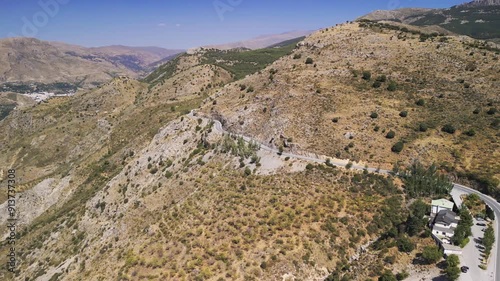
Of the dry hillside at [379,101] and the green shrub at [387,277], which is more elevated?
the dry hillside at [379,101]

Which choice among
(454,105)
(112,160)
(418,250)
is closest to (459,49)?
(454,105)

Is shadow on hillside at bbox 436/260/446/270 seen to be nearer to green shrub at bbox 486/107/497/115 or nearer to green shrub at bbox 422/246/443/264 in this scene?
green shrub at bbox 422/246/443/264

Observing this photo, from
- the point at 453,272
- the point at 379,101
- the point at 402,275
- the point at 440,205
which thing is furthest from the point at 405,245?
the point at 379,101

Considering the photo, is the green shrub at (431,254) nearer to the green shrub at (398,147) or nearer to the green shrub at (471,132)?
the green shrub at (398,147)

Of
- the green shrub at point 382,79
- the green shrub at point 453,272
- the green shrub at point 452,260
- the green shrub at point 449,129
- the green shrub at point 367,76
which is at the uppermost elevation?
the green shrub at point 367,76

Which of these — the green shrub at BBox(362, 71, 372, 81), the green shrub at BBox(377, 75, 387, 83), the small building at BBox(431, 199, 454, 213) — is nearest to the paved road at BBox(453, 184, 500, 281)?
the small building at BBox(431, 199, 454, 213)

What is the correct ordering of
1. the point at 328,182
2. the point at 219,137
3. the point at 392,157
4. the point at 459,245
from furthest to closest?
the point at 219,137 → the point at 392,157 → the point at 328,182 → the point at 459,245

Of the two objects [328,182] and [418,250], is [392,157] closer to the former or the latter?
[328,182]

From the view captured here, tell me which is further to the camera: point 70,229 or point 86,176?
point 86,176

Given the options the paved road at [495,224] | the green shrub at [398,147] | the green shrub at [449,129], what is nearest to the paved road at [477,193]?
the paved road at [495,224]
